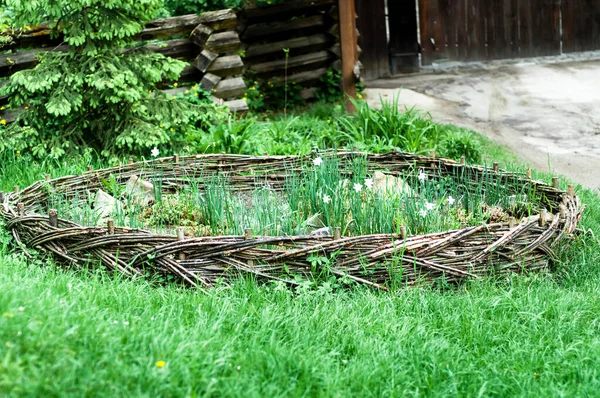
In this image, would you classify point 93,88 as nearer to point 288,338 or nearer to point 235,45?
point 235,45

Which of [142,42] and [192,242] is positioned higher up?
[142,42]

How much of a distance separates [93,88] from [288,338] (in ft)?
15.4

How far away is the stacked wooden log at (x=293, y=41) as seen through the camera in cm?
1337

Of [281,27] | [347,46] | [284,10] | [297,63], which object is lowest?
[297,63]

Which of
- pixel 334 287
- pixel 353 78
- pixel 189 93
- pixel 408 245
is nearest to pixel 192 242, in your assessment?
pixel 334 287

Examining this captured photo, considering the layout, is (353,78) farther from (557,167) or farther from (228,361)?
(228,361)

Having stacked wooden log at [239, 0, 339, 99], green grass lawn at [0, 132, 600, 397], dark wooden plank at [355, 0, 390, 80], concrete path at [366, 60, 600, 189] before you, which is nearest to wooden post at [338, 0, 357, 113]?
concrete path at [366, 60, 600, 189]

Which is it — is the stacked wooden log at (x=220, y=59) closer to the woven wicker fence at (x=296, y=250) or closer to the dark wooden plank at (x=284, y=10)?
the dark wooden plank at (x=284, y=10)

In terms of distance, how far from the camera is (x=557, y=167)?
31.9ft

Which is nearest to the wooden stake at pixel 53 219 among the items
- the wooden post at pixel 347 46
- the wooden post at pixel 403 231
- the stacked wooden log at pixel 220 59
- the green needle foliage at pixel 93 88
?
the wooden post at pixel 403 231

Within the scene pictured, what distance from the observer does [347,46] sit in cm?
1130

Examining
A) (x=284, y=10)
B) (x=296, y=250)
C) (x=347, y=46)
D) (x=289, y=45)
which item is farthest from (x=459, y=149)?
(x=284, y=10)

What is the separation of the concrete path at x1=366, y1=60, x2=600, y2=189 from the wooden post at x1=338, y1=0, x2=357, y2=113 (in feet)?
5.40

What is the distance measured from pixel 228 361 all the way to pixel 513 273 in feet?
7.56
